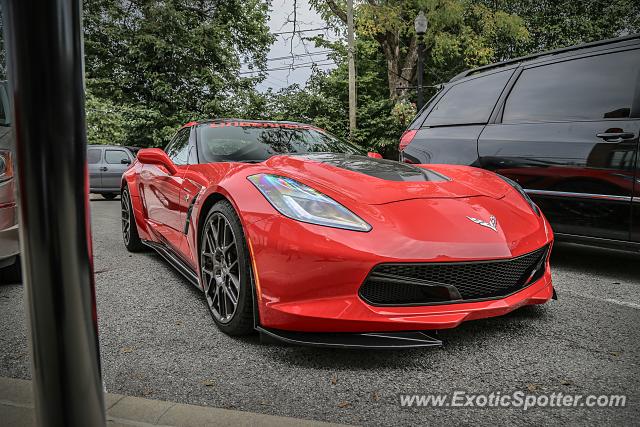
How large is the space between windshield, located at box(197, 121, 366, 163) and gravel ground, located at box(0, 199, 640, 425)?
3.22 ft

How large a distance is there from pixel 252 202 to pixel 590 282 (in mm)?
2527

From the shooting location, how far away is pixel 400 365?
7.26 ft

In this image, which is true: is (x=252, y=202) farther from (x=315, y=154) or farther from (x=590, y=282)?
(x=590, y=282)

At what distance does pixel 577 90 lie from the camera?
3.77 m

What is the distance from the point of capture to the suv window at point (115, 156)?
1391cm

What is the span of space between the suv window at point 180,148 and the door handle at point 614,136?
2.83 metres

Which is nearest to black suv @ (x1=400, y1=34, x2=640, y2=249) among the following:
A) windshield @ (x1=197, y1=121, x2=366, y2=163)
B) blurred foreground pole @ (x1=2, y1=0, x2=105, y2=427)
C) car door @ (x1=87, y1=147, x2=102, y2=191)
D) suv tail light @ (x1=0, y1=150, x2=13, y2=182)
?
windshield @ (x1=197, y1=121, x2=366, y2=163)

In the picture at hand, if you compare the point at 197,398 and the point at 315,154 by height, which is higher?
the point at 315,154

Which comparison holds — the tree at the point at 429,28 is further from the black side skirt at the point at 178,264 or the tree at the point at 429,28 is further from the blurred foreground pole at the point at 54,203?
the blurred foreground pole at the point at 54,203

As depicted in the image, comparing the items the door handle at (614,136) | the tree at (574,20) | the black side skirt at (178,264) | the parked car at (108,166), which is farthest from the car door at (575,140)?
the tree at (574,20)

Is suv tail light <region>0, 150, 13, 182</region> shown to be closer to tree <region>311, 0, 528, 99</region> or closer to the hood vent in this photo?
the hood vent

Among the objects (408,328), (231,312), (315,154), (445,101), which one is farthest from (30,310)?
Answer: (445,101)

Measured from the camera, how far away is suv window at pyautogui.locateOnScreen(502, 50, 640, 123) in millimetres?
3523

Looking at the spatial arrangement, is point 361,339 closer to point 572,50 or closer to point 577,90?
point 577,90
